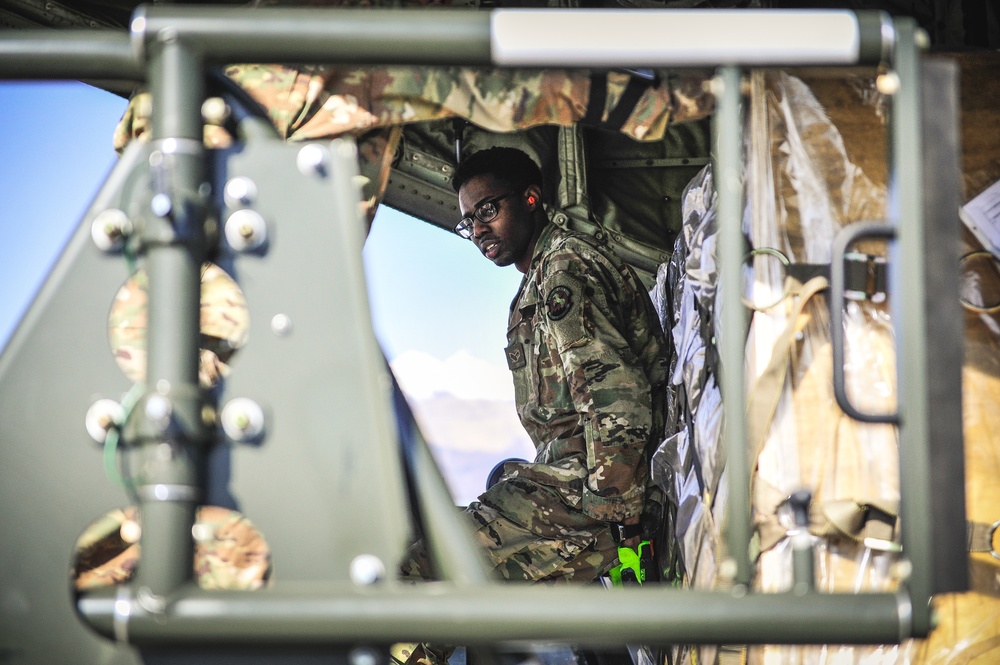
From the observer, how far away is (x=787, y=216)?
2.32 meters

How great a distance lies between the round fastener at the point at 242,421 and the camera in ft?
5.31

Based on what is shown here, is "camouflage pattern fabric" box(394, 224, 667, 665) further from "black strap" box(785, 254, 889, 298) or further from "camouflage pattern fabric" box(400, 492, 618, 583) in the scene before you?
"black strap" box(785, 254, 889, 298)

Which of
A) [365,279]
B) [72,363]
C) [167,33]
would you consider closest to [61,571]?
[72,363]

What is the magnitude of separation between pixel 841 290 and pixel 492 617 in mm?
735

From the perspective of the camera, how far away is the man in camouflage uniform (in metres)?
3.69

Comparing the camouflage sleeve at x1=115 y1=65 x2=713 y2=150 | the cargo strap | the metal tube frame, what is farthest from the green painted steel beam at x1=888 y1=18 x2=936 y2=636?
the cargo strap

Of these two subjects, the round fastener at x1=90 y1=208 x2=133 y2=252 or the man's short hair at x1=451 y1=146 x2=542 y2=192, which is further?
the man's short hair at x1=451 y1=146 x2=542 y2=192

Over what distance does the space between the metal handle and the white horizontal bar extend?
0.90 feet

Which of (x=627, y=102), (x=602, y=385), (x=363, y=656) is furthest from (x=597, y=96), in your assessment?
(x=602, y=385)

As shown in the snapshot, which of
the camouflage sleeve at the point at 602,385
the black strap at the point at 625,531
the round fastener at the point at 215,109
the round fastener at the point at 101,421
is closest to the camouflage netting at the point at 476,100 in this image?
the round fastener at the point at 215,109

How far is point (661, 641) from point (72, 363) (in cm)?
99

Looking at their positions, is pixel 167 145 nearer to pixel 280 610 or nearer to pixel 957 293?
pixel 280 610

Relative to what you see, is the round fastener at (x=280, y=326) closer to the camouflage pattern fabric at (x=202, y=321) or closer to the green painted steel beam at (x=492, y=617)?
the camouflage pattern fabric at (x=202, y=321)

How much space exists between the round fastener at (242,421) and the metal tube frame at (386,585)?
2.7 inches
